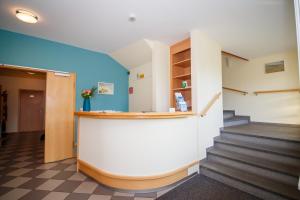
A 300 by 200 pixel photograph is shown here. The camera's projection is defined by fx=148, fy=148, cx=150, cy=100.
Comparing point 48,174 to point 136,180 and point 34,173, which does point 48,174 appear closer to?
point 34,173

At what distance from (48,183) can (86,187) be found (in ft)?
2.19

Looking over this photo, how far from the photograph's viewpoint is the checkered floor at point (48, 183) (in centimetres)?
204

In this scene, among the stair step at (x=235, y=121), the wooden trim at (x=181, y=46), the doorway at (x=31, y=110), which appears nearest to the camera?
the wooden trim at (x=181, y=46)

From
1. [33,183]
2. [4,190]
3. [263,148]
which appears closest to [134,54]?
[33,183]

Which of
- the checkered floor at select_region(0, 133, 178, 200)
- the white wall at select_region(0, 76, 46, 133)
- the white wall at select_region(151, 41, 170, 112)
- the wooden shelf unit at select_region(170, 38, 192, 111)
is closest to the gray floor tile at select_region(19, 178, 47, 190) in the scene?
the checkered floor at select_region(0, 133, 178, 200)

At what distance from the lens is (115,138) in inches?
88.0

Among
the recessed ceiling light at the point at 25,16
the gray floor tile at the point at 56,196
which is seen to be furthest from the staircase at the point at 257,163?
the recessed ceiling light at the point at 25,16

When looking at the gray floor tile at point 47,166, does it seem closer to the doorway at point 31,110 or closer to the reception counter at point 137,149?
the reception counter at point 137,149

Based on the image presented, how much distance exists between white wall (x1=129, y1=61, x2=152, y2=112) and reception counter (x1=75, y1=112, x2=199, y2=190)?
1.78m

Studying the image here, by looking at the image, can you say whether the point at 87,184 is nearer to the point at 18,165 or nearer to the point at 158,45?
the point at 18,165

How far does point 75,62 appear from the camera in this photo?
152 inches

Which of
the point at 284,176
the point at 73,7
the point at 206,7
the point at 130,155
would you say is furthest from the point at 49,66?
the point at 284,176

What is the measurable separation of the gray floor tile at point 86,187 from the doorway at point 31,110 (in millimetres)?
6836

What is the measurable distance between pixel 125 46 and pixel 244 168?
3.62 meters
